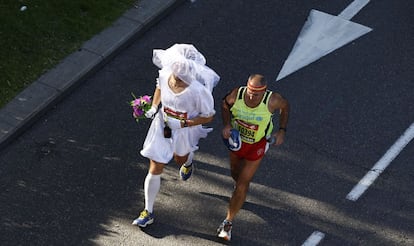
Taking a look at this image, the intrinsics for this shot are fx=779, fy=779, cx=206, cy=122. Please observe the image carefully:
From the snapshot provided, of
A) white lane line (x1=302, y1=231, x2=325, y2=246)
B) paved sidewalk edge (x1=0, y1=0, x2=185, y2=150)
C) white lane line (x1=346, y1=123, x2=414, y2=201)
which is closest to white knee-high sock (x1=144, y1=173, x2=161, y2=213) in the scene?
white lane line (x1=302, y1=231, x2=325, y2=246)

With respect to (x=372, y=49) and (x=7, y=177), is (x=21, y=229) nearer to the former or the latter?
(x=7, y=177)

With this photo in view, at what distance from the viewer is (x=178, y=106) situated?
25.3ft

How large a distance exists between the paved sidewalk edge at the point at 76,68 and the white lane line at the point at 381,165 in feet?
12.4

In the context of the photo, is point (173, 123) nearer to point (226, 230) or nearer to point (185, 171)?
point (185, 171)

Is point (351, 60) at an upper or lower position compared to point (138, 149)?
upper

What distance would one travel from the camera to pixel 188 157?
852 centimetres

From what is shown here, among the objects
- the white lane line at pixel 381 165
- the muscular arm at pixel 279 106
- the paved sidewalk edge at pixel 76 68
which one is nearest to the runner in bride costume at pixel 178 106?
the muscular arm at pixel 279 106

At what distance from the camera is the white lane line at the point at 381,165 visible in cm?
881

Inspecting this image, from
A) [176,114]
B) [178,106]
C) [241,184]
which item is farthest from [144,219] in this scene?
[178,106]

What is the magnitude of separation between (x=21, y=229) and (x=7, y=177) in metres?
0.82

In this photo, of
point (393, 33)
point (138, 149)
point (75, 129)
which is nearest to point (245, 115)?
→ point (138, 149)

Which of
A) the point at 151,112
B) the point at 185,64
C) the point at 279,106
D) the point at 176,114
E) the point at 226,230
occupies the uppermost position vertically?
the point at 185,64

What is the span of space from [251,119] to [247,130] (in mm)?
161

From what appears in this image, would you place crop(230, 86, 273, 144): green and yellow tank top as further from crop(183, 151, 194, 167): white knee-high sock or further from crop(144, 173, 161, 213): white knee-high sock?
crop(144, 173, 161, 213): white knee-high sock
